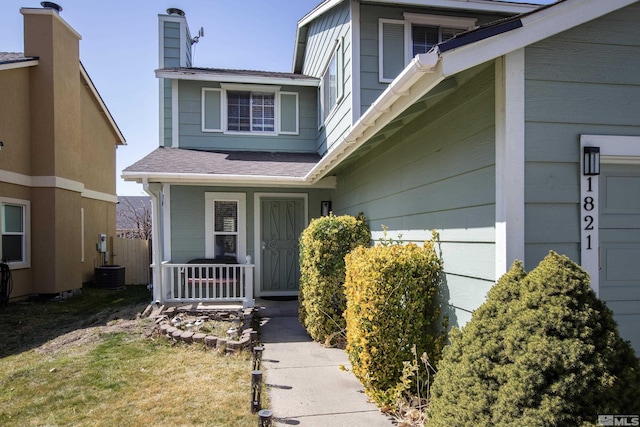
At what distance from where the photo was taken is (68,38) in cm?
1011

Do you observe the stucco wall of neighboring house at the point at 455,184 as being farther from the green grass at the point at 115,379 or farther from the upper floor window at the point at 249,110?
the upper floor window at the point at 249,110

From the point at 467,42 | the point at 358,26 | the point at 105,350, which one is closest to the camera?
the point at 467,42

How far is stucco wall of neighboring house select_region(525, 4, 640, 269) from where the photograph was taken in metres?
2.58

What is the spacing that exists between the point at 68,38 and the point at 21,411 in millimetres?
9918

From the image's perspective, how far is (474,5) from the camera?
259 inches

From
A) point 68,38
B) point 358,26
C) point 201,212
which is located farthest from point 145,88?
point 358,26

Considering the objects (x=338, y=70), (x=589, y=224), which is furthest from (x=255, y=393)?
(x=338, y=70)

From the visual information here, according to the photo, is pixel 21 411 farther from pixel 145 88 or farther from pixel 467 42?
pixel 145 88

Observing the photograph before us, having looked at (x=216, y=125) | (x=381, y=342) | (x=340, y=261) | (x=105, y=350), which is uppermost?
(x=216, y=125)

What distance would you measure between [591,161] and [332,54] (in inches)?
241

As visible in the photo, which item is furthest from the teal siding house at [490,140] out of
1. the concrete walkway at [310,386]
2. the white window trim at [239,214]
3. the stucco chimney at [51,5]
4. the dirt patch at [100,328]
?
the stucco chimney at [51,5]

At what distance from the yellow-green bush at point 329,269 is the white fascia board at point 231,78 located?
4.70 m

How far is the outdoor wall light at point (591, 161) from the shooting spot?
8.54 ft

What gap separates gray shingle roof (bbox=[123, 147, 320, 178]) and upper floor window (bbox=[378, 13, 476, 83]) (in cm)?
255
